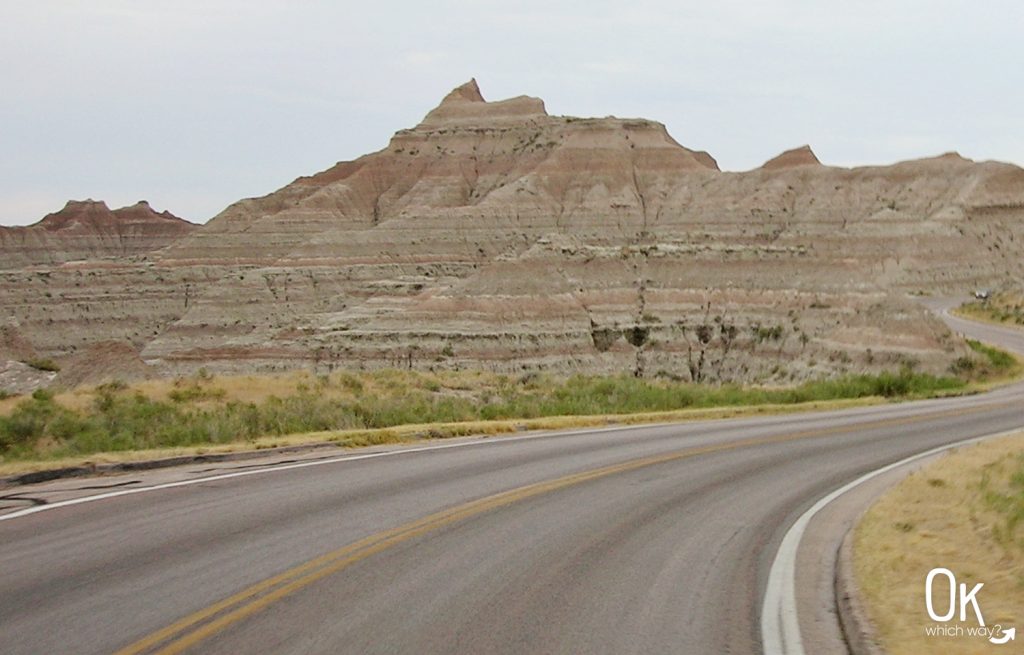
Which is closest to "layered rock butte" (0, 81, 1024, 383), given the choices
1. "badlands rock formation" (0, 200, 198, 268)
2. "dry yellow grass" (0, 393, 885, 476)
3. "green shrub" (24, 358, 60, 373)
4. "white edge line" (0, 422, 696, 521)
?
"green shrub" (24, 358, 60, 373)

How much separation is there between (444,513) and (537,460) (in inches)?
172

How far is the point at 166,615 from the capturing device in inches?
278

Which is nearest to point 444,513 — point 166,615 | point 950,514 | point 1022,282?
point 166,615

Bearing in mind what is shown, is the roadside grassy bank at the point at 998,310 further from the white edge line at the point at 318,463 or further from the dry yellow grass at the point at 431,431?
the white edge line at the point at 318,463

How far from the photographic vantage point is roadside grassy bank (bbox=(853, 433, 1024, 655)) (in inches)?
279

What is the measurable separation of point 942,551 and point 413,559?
4.52 m

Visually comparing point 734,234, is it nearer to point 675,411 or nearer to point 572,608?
point 675,411

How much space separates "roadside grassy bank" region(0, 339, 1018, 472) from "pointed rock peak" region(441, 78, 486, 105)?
367 feet

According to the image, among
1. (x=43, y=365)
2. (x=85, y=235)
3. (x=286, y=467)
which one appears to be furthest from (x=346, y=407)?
(x=85, y=235)

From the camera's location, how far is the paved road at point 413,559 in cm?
685

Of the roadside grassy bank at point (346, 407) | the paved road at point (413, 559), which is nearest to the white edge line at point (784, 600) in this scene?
the paved road at point (413, 559)

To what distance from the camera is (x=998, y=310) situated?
59.5 meters

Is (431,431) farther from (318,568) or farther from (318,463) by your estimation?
(318,568)

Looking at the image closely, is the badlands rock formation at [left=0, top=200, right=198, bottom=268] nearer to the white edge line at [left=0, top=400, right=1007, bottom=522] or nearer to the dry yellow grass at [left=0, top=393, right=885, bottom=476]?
the dry yellow grass at [left=0, top=393, right=885, bottom=476]
